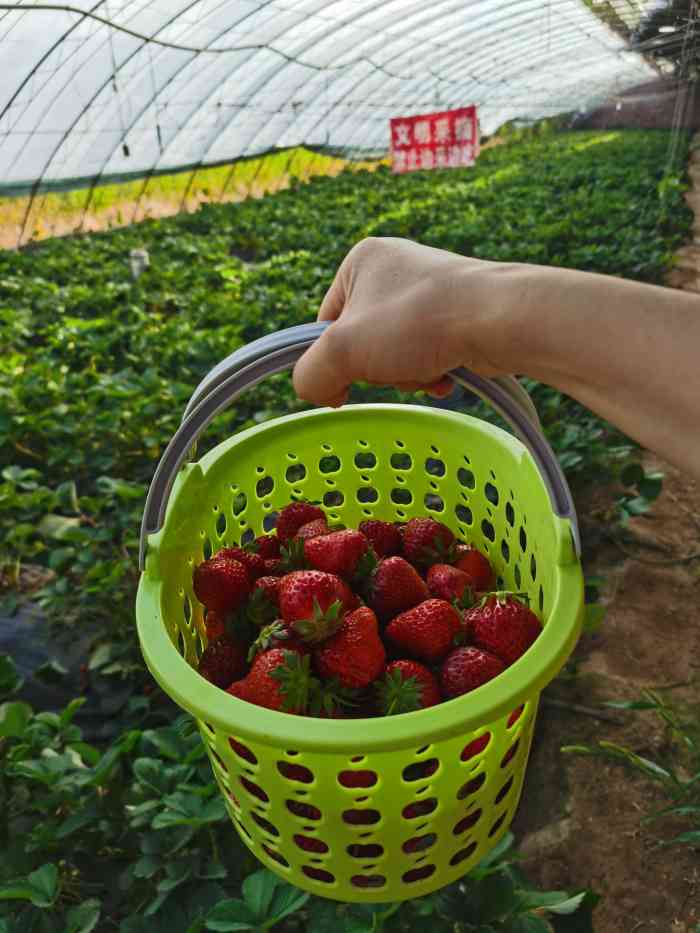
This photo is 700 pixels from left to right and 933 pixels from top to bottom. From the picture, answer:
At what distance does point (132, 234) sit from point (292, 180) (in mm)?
6557

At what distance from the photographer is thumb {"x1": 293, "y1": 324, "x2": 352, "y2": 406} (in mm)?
983

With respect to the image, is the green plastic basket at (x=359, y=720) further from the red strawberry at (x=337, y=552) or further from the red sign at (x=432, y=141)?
the red sign at (x=432, y=141)

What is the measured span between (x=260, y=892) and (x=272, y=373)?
0.76m

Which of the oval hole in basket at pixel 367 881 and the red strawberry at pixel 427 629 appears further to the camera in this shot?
the red strawberry at pixel 427 629

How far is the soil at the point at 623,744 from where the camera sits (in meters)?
1.59

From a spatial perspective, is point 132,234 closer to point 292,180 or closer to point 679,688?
point 292,180

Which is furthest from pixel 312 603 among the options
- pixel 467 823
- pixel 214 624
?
pixel 467 823

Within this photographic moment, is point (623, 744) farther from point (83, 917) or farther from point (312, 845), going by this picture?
point (83, 917)

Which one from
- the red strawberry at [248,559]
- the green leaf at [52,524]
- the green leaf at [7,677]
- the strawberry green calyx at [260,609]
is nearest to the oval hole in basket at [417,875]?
the strawberry green calyx at [260,609]

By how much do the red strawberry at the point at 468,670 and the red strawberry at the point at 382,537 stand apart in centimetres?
38

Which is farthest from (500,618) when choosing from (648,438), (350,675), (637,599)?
(637,599)

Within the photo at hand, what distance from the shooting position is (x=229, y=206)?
13859mm

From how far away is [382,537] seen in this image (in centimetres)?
148

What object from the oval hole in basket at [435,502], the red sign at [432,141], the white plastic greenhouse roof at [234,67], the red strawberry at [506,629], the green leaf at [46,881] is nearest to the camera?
the red strawberry at [506,629]
